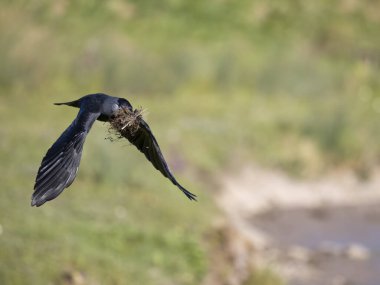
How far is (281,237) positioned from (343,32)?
9.10 meters

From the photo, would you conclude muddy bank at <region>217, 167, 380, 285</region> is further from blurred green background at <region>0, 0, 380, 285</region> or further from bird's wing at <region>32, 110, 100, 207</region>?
bird's wing at <region>32, 110, 100, 207</region>

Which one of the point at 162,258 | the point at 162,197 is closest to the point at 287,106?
the point at 162,197

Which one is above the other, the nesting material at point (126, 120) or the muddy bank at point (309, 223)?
the muddy bank at point (309, 223)

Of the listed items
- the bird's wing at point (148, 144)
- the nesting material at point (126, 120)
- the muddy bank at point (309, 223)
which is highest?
the muddy bank at point (309, 223)

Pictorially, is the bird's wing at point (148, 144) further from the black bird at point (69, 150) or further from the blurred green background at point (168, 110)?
the blurred green background at point (168, 110)

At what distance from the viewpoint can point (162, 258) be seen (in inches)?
369

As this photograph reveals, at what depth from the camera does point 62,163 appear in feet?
17.9

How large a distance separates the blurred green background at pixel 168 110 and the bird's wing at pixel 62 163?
7.48 feet

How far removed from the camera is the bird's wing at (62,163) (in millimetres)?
5316

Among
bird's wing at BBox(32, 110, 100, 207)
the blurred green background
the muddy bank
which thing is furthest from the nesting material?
the muddy bank

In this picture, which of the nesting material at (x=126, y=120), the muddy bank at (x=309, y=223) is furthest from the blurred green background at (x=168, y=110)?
the nesting material at (x=126, y=120)

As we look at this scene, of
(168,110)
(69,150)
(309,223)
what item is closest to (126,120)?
(69,150)

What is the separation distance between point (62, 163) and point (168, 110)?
973cm

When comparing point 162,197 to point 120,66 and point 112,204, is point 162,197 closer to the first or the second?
point 112,204
